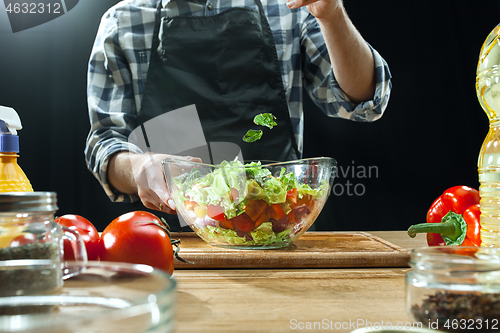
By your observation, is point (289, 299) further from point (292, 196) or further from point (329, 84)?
point (329, 84)

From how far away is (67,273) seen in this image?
1.16ft

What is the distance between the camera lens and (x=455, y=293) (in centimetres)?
34

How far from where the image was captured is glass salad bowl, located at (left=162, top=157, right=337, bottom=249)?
2.42 ft

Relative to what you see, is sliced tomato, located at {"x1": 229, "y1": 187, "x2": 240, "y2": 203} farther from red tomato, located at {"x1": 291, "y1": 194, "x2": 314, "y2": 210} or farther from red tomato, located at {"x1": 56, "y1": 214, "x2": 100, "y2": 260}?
red tomato, located at {"x1": 56, "y1": 214, "x2": 100, "y2": 260}

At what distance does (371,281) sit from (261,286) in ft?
0.54

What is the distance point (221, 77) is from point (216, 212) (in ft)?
2.78

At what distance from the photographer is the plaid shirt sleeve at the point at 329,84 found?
1.39m

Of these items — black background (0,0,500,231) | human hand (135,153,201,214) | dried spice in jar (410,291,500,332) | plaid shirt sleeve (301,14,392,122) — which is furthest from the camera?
black background (0,0,500,231)

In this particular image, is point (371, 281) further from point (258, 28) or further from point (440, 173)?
point (440, 173)

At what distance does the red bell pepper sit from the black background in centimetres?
139

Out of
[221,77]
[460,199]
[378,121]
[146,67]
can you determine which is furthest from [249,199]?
[378,121]
